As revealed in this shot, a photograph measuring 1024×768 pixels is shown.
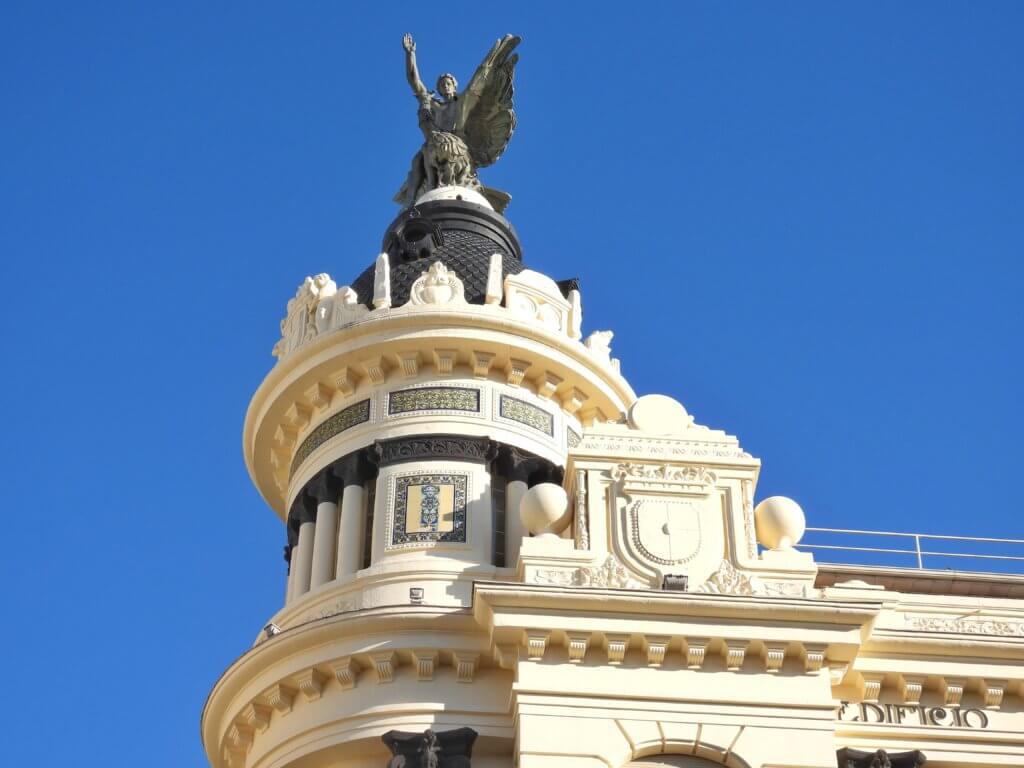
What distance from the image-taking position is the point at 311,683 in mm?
24750

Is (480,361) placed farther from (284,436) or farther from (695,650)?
(695,650)

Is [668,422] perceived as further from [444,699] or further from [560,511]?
[444,699]

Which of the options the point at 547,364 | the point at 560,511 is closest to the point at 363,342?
the point at 547,364

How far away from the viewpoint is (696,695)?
23328 millimetres

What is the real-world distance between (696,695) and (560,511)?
11.5 ft

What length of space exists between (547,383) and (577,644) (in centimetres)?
673

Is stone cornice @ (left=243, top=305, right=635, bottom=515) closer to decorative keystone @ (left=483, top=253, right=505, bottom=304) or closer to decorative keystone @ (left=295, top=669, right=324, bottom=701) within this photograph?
decorative keystone @ (left=483, top=253, right=505, bottom=304)

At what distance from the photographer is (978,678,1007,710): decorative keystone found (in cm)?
2455

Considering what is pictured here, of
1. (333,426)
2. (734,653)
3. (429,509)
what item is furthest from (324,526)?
(734,653)

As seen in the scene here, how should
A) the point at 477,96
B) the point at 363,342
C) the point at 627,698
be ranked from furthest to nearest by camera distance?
the point at 477,96, the point at 363,342, the point at 627,698

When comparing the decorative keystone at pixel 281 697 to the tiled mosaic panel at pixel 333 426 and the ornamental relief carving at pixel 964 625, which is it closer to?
the tiled mosaic panel at pixel 333 426

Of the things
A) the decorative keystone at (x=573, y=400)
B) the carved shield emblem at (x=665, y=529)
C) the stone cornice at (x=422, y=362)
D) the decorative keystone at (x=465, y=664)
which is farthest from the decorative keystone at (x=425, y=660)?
the decorative keystone at (x=573, y=400)

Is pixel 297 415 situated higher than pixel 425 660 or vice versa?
pixel 297 415

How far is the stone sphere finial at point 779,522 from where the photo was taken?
2525cm
